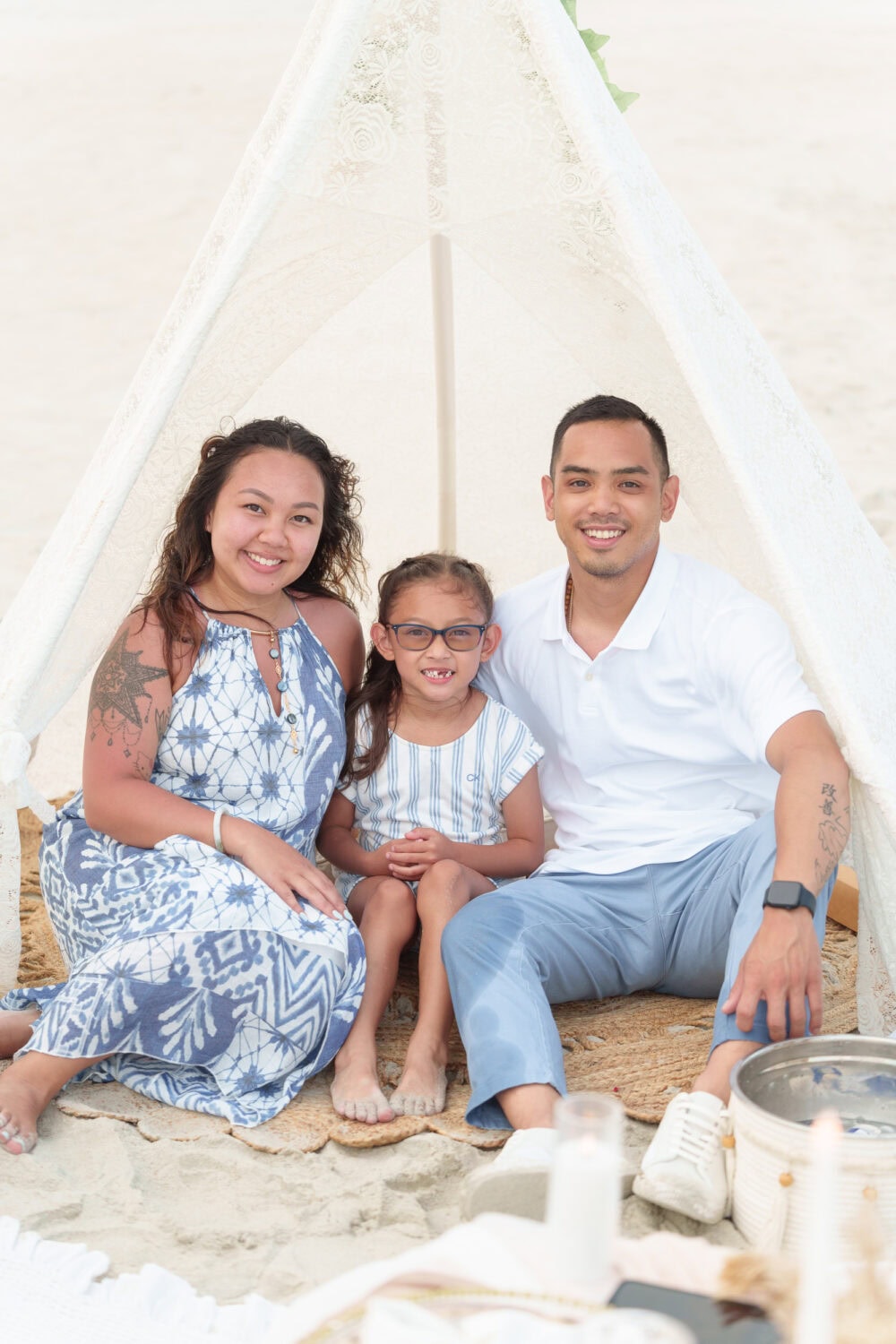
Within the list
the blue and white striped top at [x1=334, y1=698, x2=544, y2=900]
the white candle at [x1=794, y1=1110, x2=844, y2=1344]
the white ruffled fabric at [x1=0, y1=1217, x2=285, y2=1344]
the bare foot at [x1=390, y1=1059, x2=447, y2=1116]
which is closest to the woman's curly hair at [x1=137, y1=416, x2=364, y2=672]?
the blue and white striped top at [x1=334, y1=698, x2=544, y2=900]

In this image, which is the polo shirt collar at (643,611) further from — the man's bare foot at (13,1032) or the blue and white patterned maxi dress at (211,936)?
the man's bare foot at (13,1032)

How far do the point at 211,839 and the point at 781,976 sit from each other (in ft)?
3.55

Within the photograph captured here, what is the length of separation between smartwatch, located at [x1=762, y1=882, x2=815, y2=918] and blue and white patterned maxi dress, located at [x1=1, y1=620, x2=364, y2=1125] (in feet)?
2.69

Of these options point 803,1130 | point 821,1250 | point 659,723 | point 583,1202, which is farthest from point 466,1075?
point 821,1250

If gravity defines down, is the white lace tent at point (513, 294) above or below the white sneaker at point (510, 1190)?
above

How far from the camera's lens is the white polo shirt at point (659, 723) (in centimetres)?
284

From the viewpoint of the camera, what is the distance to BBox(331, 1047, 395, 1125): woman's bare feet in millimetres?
2516

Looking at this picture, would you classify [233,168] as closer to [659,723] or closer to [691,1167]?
[659,723]

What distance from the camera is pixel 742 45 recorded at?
612 inches

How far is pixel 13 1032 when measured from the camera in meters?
2.72

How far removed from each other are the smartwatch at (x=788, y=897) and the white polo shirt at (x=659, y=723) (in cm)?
47

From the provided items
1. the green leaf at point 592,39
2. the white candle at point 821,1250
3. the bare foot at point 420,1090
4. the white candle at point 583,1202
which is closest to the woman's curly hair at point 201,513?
the bare foot at point 420,1090

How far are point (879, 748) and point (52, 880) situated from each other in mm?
1604

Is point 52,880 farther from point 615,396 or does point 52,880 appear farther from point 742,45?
point 742,45
